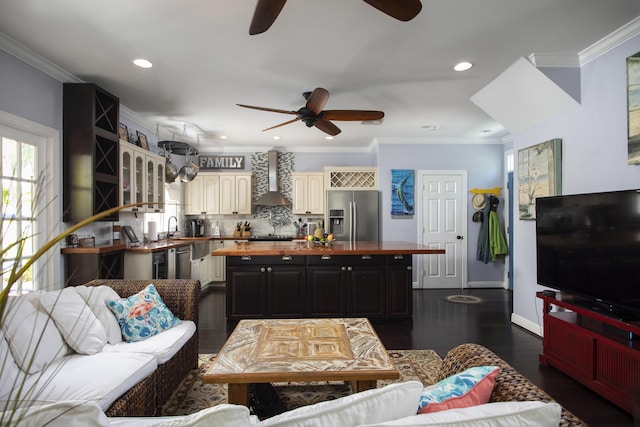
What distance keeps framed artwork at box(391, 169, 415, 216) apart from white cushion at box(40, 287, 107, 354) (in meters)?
4.72

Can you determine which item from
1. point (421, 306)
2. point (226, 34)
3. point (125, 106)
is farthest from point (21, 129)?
point (421, 306)

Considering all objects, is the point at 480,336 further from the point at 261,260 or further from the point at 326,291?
the point at 261,260

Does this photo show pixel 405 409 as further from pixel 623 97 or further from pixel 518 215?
pixel 518 215

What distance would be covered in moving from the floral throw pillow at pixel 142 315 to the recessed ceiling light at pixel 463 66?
129 inches

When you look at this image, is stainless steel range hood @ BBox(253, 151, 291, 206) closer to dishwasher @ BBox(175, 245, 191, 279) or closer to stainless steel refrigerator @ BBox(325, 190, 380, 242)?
stainless steel refrigerator @ BBox(325, 190, 380, 242)

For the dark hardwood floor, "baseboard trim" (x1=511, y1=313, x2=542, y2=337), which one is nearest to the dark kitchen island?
the dark hardwood floor

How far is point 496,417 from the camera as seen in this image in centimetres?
97

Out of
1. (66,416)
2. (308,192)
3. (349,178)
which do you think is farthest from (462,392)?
(308,192)

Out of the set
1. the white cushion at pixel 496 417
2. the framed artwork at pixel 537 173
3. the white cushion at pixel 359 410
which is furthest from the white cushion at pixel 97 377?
the framed artwork at pixel 537 173

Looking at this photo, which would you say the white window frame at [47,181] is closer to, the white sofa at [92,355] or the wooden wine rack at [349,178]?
the white sofa at [92,355]

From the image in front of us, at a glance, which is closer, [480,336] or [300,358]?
[300,358]

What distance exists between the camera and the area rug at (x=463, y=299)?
506cm

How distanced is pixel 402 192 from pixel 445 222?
2.96 feet

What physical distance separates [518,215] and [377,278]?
1.75m
